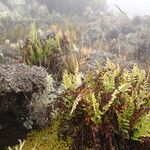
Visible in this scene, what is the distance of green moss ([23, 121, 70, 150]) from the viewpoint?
454cm

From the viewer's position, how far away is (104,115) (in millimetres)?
4160

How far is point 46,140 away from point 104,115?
3.04 ft

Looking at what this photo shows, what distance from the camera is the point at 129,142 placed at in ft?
13.7

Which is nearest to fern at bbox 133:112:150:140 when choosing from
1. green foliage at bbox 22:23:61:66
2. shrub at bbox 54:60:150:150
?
shrub at bbox 54:60:150:150

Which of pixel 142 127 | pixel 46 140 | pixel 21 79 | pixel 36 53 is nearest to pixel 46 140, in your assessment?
pixel 46 140

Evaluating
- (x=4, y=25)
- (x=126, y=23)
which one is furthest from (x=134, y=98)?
(x=126, y=23)

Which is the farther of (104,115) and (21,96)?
(21,96)

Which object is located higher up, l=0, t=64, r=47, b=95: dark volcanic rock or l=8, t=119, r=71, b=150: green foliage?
l=0, t=64, r=47, b=95: dark volcanic rock

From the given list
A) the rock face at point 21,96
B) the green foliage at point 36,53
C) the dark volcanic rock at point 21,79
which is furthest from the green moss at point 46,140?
the green foliage at point 36,53

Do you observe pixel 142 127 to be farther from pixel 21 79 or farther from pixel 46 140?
pixel 21 79

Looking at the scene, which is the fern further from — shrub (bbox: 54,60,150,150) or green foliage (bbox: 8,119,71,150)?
green foliage (bbox: 8,119,71,150)

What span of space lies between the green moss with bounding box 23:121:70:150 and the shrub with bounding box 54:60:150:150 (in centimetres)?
16

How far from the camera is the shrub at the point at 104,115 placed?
4.02 metres

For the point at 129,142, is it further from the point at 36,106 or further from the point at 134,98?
the point at 36,106
